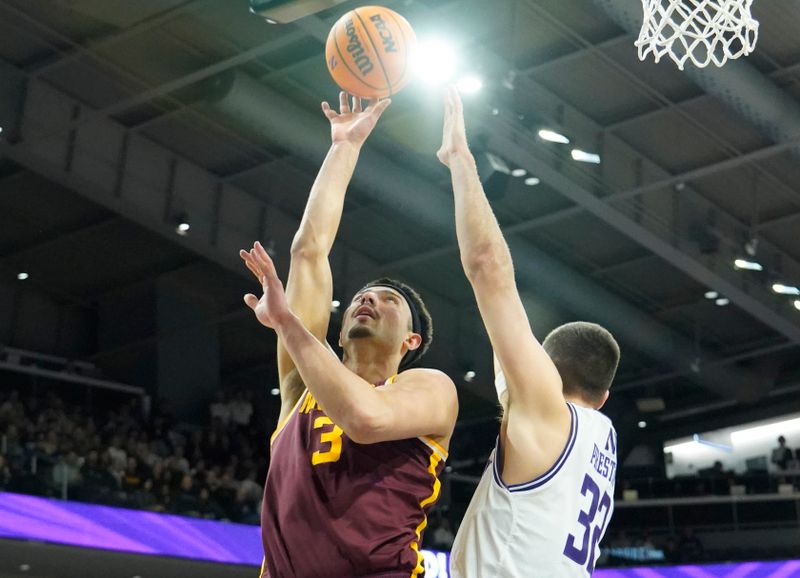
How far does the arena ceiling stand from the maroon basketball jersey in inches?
349

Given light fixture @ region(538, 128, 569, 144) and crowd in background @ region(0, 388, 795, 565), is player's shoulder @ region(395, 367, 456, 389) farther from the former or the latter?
light fixture @ region(538, 128, 569, 144)

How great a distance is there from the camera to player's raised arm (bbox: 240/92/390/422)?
381 cm

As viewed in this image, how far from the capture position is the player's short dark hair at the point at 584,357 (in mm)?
3311

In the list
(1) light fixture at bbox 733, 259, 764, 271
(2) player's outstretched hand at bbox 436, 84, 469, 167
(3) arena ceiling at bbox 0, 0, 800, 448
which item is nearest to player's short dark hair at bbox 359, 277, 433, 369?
(2) player's outstretched hand at bbox 436, 84, 469, 167

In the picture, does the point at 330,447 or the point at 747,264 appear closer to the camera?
the point at 330,447

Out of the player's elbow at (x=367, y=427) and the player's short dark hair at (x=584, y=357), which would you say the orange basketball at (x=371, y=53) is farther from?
the player's elbow at (x=367, y=427)

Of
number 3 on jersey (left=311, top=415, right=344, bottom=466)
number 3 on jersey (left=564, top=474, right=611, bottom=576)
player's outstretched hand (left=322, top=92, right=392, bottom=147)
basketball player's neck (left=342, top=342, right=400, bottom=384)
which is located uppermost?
player's outstretched hand (left=322, top=92, right=392, bottom=147)

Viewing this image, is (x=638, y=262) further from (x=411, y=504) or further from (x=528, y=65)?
(x=411, y=504)

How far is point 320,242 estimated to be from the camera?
401cm

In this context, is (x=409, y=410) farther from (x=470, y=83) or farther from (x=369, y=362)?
(x=470, y=83)

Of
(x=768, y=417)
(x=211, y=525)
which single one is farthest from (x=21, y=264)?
(x=768, y=417)

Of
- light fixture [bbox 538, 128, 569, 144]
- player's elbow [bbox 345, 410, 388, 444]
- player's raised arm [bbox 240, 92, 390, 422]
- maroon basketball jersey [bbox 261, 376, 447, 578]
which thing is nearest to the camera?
player's elbow [bbox 345, 410, 388, 444]

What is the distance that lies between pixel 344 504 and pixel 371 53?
231 cm

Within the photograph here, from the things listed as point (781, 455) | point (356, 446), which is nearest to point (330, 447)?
point (356, 446)
